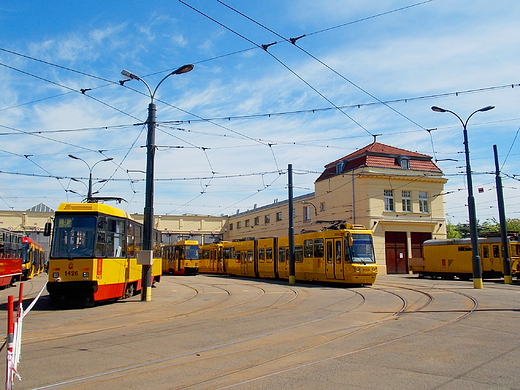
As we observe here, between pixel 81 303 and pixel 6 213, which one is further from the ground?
pixel 6 213

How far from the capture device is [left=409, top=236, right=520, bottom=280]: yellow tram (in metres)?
31.7

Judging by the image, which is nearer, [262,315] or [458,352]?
[458,352]

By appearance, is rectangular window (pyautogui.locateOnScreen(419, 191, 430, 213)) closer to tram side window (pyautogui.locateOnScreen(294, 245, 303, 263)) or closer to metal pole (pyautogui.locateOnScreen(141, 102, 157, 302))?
tram side window (pyautogui.locateOnScreen(294, 245, 303, 263))

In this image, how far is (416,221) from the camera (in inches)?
1726

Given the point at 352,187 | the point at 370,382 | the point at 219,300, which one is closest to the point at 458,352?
the point at 370,382

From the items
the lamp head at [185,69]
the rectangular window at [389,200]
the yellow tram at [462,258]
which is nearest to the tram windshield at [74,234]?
the lamp head at [185,69]

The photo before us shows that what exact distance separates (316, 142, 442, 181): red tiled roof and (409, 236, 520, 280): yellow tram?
9.29 meters

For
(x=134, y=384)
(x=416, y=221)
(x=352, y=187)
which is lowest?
(x=134, y=384)

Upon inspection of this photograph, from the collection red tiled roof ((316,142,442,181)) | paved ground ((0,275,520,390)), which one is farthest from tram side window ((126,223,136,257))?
red tiled roof ((316,142,442,181))

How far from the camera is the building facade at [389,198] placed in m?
42.2

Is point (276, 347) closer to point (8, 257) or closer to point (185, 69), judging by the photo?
point (185, 69)

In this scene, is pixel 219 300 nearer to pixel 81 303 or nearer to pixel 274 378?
pixel 81 303

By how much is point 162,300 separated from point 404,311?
853 centimetres

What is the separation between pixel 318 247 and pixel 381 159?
20.0m
